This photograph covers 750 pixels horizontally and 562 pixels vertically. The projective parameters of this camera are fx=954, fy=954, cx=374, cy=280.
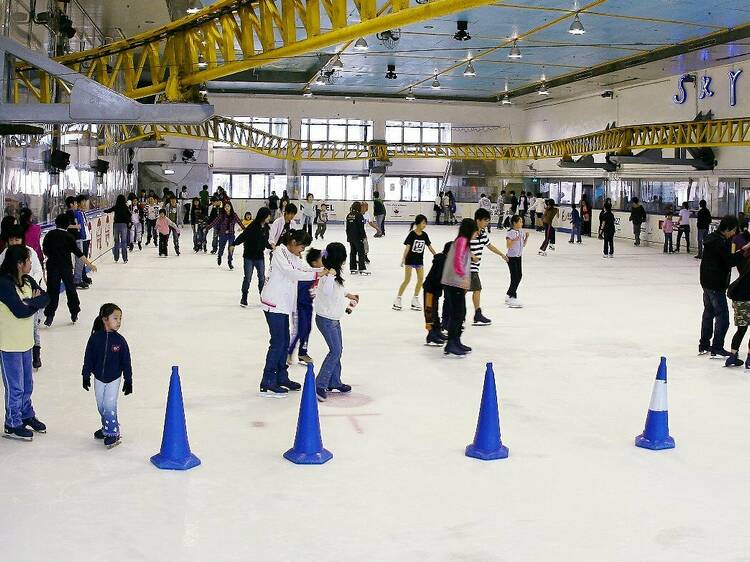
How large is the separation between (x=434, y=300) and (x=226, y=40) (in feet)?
20.4

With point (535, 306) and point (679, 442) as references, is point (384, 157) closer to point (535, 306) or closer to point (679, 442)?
point (535, 306)

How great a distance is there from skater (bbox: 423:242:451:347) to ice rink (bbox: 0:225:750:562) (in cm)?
38

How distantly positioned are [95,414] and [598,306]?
10.7 meters

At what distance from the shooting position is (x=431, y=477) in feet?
22.8

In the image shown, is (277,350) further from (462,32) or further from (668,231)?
(668,231)

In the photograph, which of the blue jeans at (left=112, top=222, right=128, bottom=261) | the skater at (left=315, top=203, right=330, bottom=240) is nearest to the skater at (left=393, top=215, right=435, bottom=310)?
the blue jeans at (left=112, top=222, right=128, bottom=261)

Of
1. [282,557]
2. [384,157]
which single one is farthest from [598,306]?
[384,157]

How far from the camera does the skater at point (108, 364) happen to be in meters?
7.35

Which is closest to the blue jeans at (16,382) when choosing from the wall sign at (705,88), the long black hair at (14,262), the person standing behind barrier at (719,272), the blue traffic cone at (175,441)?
the long black hair at (14,262)

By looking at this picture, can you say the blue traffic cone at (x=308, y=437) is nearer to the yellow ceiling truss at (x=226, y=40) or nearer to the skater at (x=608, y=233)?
the yellow ceiling truss at (x=226, y=40)

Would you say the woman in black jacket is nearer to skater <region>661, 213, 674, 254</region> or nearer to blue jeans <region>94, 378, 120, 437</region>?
blue jeans <region>94, 378, 120, 437</region>

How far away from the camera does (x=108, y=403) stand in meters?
7.44

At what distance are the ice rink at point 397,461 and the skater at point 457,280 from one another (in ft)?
1.20

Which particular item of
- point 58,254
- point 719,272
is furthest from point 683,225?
point 58,254
